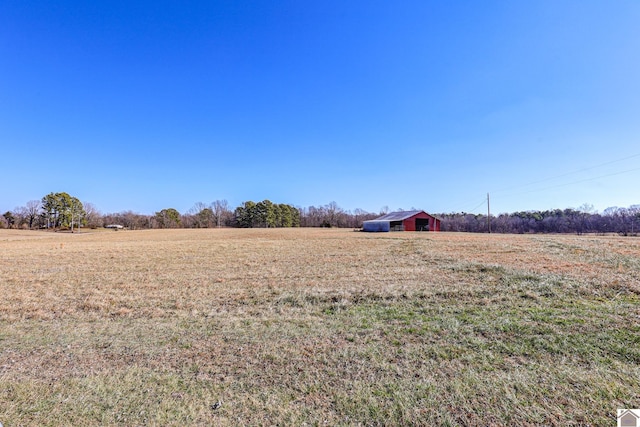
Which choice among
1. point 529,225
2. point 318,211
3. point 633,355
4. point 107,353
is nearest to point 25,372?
point 107,353

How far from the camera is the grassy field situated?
2.59 metres

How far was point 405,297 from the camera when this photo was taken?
21.6 ft

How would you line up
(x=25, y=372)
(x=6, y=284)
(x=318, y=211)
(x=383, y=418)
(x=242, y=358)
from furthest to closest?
(x=318, y=211)
(x=6, y=284)
(x=242, y=358)
(x=25, y=372)
(x=383, y=418)

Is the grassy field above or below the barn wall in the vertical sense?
below

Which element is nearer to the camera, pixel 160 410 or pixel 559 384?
pixel 160 410

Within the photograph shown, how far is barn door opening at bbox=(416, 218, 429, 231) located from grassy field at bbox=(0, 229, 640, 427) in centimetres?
4062

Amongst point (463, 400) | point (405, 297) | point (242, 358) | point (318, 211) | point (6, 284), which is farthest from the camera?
point (318, 211)

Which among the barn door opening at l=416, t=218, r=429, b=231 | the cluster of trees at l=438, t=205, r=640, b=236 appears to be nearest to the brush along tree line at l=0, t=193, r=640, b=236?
the cluster of trees at l=438, t=205, r=640, b=236

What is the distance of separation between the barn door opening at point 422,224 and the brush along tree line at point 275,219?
16091 mm

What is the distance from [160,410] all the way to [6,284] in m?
10.5

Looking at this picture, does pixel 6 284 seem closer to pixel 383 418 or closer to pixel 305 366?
pixel 305 366

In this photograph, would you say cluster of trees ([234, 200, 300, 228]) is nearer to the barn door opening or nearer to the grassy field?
the barn door opening

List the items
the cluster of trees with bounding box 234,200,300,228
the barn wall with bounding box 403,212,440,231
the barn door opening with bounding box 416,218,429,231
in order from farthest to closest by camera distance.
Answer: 1. the cluster of trees with bounding box 234,200,300,228
2. the barn door opening with bounding box 416,218,429,231
3. the barn wall with bounding box 403,212,440,231

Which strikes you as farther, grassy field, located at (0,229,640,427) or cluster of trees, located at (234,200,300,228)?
cluster of trees, located at (234,200,300,228)
